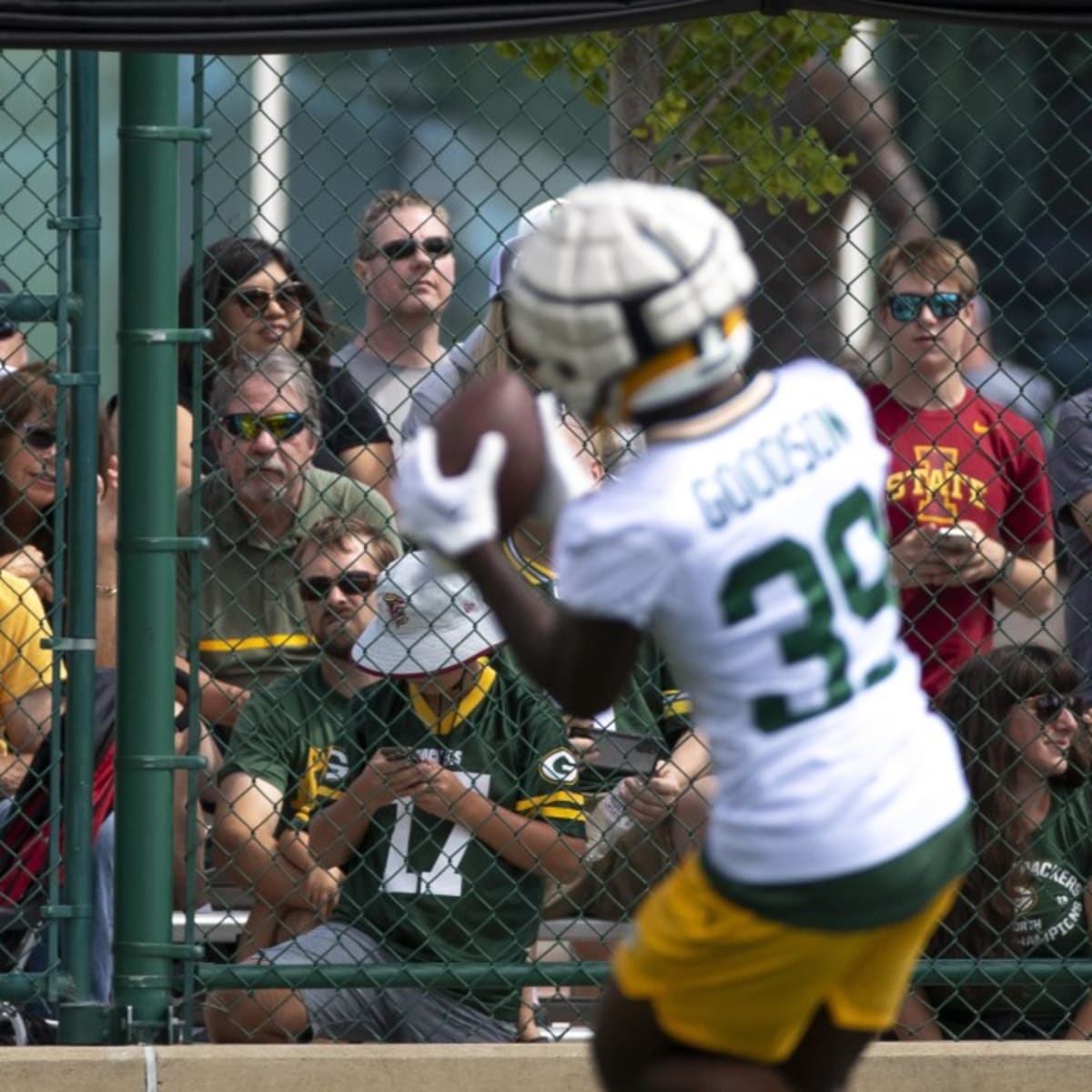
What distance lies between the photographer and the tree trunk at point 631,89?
637cm

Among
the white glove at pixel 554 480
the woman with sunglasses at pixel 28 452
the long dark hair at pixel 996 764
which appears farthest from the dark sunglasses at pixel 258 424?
the white glove at pixel 554 480

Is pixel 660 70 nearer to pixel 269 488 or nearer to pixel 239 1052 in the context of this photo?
pixel 269 488

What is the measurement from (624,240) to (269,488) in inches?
97.1

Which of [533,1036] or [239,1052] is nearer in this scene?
[239,1052]

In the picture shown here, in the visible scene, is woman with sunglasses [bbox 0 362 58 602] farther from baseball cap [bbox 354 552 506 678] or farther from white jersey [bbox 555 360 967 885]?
white jersey [bbox 555 360 967 885]

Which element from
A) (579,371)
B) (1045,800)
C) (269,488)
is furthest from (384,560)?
(579,371)

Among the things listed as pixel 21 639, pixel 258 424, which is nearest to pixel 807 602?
pixel 258 424

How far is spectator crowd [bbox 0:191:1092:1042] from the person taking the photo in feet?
16.4

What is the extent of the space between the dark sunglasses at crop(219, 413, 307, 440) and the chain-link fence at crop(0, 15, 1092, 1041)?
0.01 metres

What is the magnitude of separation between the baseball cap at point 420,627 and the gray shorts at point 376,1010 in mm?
602

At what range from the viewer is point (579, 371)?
312 cm

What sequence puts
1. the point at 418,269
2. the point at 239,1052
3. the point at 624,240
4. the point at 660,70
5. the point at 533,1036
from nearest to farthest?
the point at 624,240
the point at 239,1052
the point at 533,1036
the point at 418,269
the point at 660,70

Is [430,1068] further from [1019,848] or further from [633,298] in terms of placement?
[633,298]

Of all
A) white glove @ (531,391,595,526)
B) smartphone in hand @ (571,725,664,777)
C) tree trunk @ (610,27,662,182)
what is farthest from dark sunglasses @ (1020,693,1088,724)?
white glove @ (531,391,595,526)
